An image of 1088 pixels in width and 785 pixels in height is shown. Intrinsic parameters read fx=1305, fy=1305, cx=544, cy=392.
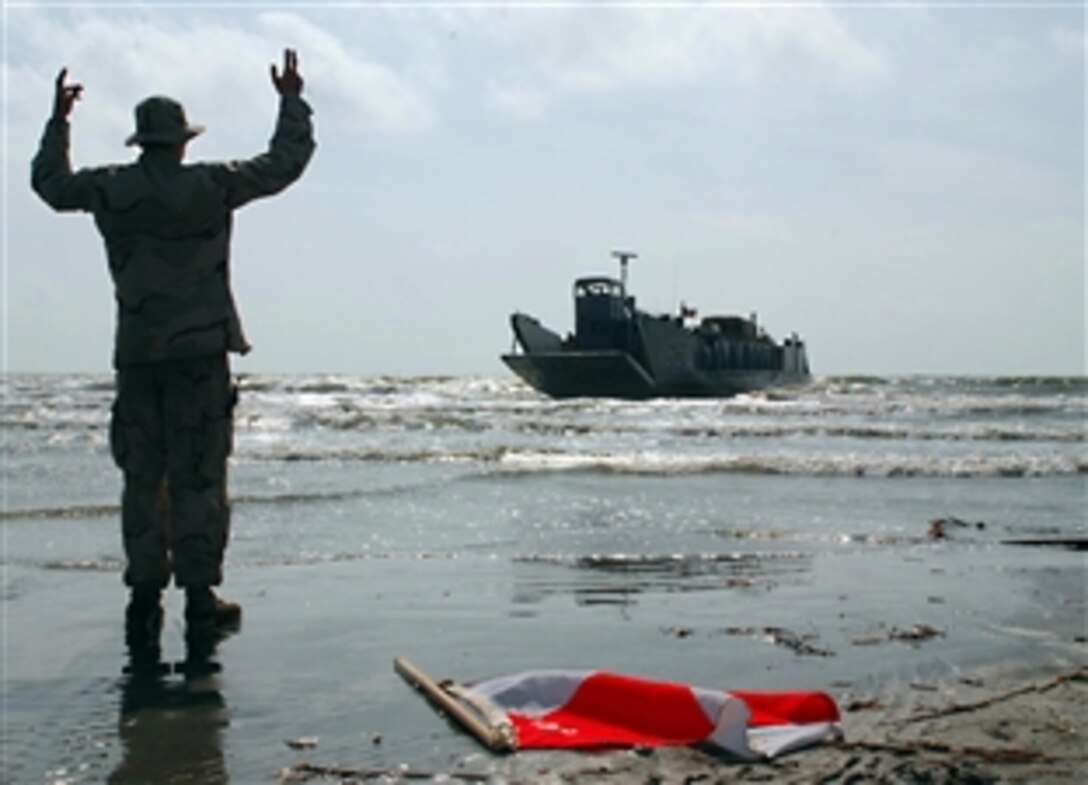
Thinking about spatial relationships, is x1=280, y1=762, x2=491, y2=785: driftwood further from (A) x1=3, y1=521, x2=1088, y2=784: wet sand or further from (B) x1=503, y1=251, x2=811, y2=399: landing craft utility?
(B) x1=503, y1=251, x2=811, y2=399: landing craft utility

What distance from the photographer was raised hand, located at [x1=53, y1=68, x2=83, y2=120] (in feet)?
15.5

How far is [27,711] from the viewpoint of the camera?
387 cm

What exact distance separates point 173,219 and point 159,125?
1.17 ft

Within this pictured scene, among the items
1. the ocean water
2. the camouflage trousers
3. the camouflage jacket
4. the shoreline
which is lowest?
the ocean water

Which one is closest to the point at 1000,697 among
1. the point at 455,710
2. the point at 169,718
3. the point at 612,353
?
the point at 455,710

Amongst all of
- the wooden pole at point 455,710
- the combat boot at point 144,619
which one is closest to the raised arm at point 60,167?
the combat boot at point 144,619

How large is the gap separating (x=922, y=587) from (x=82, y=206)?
4176mm

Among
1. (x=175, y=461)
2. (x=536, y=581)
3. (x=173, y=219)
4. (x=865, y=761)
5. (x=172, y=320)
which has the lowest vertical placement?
(x=536, y=581)

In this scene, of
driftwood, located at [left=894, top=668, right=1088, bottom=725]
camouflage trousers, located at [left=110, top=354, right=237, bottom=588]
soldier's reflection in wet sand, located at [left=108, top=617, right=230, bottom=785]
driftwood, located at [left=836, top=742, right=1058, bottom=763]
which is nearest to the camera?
driftwood, located at [left=836, top=742, right=1058, bottom=763]

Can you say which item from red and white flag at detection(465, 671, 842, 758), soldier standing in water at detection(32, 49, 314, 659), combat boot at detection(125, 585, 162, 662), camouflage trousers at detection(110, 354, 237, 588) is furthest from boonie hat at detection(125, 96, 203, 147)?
red and white flag at detection(465, 671, 842, 758)

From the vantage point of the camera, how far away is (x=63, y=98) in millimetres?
4719

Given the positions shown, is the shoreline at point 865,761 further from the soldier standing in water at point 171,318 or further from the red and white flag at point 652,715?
the soldier standing in water at point 171,318

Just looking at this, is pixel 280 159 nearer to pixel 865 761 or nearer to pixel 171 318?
pixel 171 318

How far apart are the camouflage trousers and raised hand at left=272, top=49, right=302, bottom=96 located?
975mm
